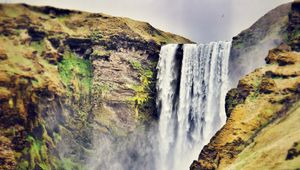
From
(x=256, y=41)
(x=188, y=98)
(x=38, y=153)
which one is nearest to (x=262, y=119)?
(x=256, y=41)

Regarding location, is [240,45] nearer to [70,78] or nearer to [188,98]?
[188,98]

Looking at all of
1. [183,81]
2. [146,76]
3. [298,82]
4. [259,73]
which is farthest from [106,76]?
[298,82]

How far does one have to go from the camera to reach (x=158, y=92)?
186 meters

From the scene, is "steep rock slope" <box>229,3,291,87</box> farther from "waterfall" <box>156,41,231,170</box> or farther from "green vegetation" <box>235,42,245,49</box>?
"waterfall" <box>156,41,231,170</box>

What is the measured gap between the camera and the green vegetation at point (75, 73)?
18550cm

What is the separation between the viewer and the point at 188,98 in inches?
Answer: 6900

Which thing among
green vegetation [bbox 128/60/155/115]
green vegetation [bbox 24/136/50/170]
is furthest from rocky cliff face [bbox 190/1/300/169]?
green vegetation [bbox 24/136/50/170]

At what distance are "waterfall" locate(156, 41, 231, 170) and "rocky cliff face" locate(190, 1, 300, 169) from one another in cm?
2764

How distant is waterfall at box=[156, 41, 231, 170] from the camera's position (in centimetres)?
16400

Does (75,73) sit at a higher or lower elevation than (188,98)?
higher

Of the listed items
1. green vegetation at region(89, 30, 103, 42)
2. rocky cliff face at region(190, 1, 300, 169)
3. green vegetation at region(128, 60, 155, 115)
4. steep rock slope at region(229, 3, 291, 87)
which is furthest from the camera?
green vegetation at region(89, 30, 103, 42)

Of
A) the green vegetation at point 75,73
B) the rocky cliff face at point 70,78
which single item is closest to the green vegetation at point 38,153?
the rocky cliff face at point 70,78

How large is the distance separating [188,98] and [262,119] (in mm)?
53928

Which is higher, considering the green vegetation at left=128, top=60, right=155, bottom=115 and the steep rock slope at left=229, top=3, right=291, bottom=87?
the steep rock slope at left=229, top=3, right=291, bottom=87
